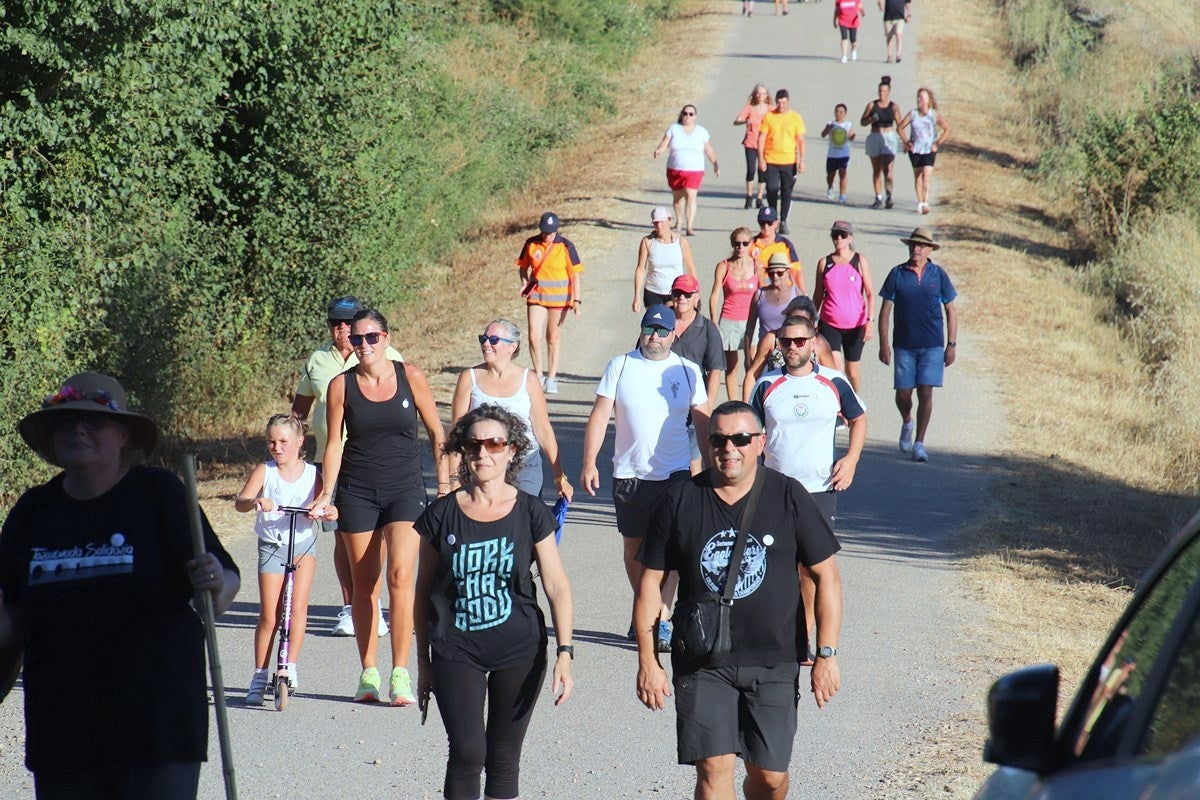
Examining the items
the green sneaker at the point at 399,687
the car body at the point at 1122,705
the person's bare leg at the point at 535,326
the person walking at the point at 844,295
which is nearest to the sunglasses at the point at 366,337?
the green sneaker at the point at 399,687

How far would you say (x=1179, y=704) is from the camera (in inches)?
105

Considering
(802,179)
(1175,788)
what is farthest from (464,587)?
(802,179)

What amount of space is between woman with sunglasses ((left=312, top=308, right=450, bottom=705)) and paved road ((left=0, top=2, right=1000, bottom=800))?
0.34m

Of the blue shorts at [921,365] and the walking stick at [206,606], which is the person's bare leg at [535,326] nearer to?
the blue shorts at [921,365]

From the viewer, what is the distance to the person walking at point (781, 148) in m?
20.7

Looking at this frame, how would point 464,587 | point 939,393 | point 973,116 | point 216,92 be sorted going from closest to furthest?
1. point 464,587
2. point 216,92
3. point 939,393
4. point 973,116

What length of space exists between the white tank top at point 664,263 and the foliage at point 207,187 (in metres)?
4.30

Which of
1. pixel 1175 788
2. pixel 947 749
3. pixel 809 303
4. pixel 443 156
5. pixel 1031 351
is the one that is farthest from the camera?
pixel 443 156

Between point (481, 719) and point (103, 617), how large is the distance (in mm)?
1783

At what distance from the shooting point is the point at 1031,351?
18.0 meters

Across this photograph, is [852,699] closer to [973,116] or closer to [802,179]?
[802,179]

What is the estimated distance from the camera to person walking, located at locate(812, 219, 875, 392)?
41.5ft

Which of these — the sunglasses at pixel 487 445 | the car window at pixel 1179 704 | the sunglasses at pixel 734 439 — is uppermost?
the sunglasses at pixel 734 439

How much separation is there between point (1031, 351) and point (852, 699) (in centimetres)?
1111
